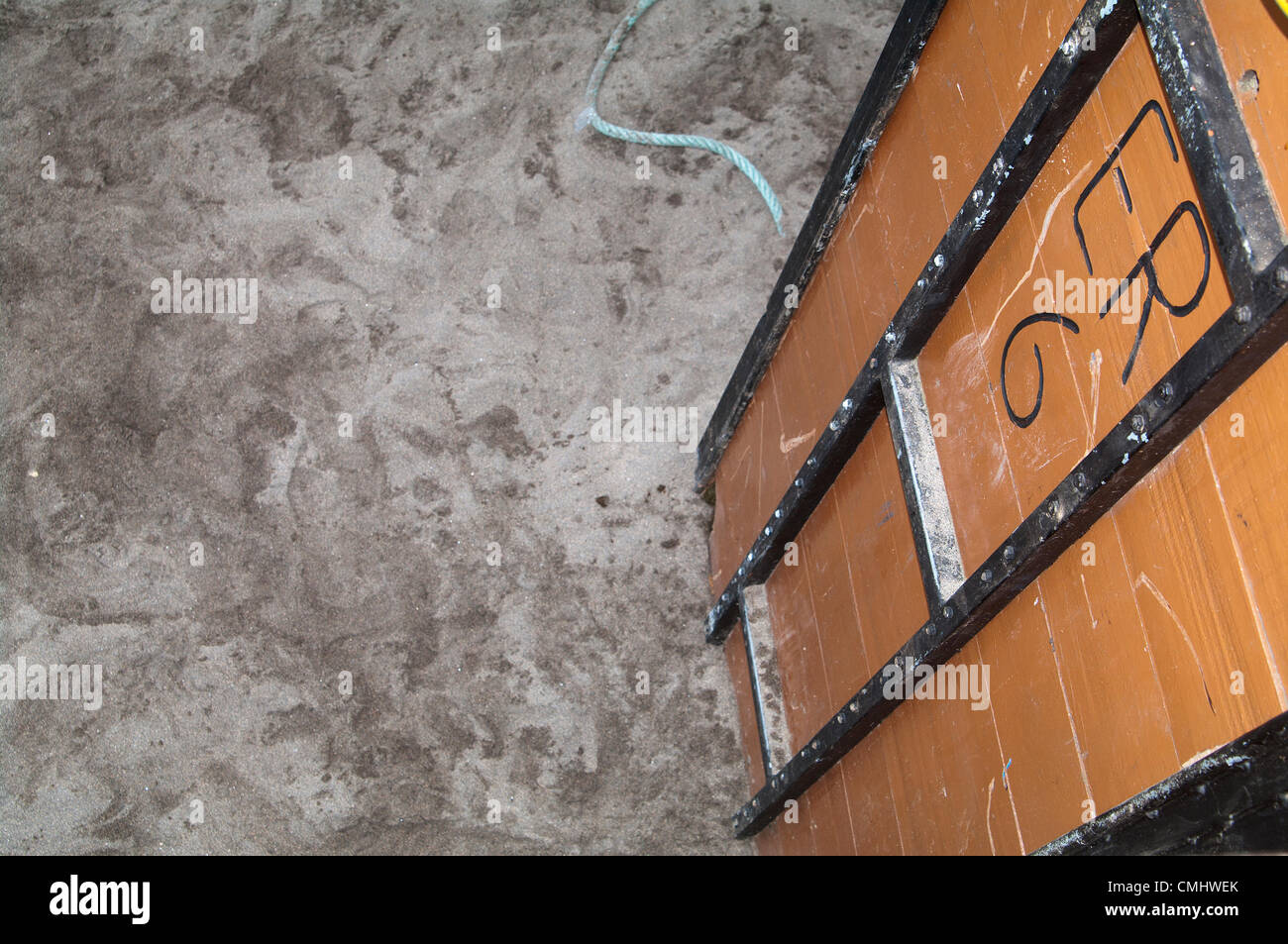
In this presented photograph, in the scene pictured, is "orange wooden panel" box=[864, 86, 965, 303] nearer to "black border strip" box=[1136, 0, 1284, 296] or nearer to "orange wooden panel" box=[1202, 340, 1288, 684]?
"black border strip" box=[1136, 0, 1284, 296]

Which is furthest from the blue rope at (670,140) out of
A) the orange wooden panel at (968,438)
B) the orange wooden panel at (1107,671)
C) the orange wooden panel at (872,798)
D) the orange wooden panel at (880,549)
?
the orange wooden panel at (1107,671)

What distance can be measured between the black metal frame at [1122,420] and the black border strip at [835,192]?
497mm

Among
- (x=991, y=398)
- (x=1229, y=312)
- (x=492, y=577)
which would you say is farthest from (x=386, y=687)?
(x=1229, y=312)

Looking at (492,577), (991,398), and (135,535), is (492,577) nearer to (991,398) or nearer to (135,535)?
(135,535)

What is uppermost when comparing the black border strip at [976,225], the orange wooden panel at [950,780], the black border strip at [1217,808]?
the black border strip at [976,225]

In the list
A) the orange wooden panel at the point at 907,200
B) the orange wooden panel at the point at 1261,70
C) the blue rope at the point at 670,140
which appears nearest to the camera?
the orange wooden panel at the point at 1261,70

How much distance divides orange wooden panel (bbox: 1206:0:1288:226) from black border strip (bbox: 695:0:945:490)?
0.93 m

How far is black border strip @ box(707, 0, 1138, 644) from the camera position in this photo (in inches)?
66.5

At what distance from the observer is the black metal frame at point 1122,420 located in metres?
1.34

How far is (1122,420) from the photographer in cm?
158

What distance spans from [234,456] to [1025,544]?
319 centimetres

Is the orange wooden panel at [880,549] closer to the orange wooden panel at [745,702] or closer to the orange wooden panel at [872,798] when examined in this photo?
the orange wooden panel at [872,798]

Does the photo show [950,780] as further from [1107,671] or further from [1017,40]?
[1017,40]

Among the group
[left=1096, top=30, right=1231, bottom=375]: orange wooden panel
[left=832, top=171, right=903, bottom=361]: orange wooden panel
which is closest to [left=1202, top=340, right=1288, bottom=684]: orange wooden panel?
[left=1096, top=30, right=1231, bottom=375]: orange wooden panel
